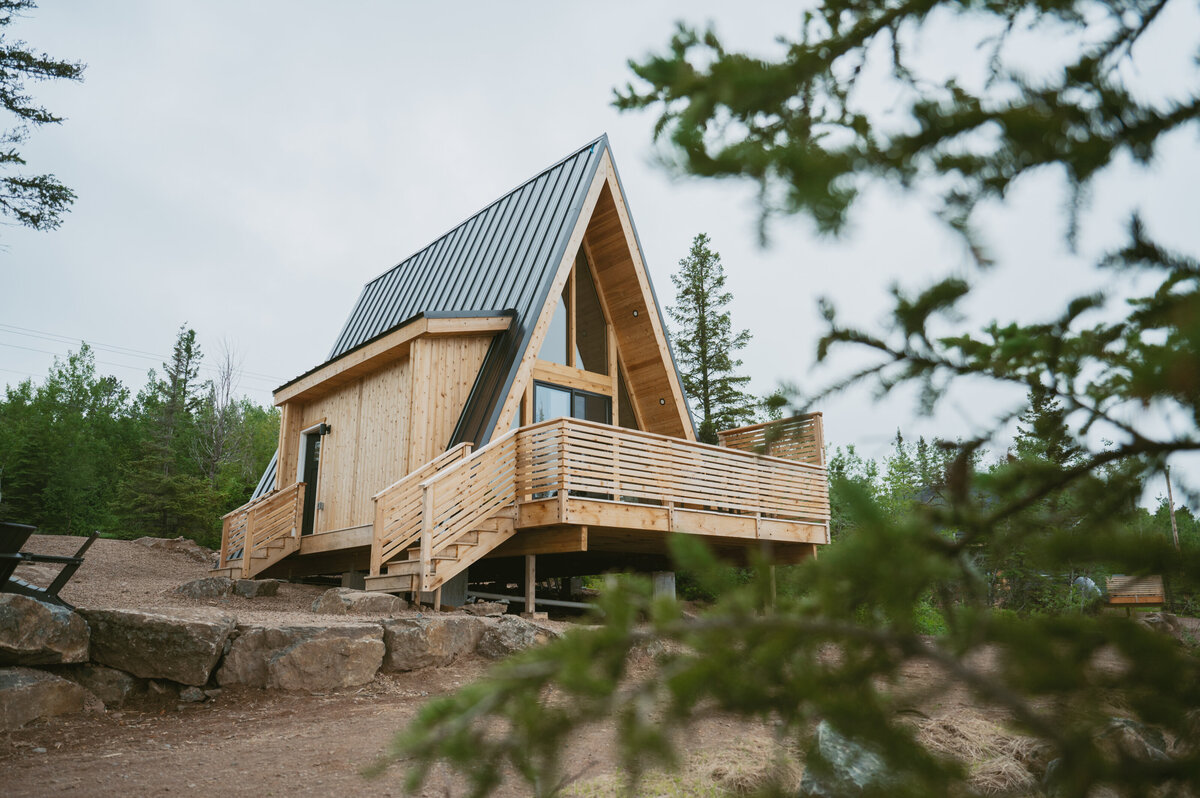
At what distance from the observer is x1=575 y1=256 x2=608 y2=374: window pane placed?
14.0m

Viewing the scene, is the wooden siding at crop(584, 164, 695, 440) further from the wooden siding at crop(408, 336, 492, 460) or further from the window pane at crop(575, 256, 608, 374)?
the wooden siding at crop(408, 336, 492, 460)

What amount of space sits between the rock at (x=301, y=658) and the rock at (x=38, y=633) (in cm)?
114

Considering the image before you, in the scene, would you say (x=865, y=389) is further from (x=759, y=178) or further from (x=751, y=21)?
(x=751, y=21)

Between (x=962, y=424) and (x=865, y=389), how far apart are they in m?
0.25

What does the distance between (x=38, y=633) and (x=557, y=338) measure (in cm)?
910

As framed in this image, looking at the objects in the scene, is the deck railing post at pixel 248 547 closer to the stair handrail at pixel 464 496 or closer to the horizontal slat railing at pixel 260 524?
the horizontal slat railing at pixel 260 524

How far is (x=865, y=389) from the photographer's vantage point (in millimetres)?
1982

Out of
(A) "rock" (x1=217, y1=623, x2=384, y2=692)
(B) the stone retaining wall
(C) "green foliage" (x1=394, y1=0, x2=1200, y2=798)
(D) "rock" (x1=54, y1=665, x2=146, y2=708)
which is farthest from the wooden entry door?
(C) "green foliage" (x1=394, y1=0, x2=1200, y2=798)

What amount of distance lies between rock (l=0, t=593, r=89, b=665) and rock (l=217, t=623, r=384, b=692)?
3.74 feet

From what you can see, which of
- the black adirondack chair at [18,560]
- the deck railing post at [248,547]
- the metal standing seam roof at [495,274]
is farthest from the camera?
the deck railing post at [248,547]

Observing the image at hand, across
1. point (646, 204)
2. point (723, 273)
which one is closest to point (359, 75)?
point (723, 273)

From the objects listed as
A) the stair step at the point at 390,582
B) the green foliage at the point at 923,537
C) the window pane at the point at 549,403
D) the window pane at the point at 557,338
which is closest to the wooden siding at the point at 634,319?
the window pane at the point at 557,338

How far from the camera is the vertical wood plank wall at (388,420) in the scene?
1145 centimetres

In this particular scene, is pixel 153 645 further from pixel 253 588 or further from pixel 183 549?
pixel 183 549
